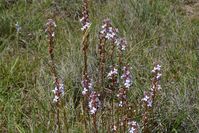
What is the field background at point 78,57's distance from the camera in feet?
10.3

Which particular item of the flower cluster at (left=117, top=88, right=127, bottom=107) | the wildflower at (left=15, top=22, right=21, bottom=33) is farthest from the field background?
the flower cluster at (left=117, top=88, right=127, bottom=107)

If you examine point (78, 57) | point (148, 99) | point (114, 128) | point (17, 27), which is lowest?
point (114, 128)

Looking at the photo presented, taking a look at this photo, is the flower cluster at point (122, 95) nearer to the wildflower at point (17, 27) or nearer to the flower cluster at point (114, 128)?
the flower cluster at point (114, 128)

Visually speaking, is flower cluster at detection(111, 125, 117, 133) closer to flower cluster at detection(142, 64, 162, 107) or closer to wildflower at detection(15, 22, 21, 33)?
flower cluster at detection(142, 64, 162, 107)

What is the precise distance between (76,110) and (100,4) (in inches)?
81.2

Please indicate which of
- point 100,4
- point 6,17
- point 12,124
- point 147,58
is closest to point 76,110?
point 12,124

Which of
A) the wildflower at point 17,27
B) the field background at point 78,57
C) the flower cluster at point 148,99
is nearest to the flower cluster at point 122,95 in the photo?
the flower cluster at point 148,99

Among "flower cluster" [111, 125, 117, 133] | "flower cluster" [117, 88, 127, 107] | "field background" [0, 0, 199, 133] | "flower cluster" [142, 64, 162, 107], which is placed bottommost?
"flower cluster" [111, 125, 117, 133]

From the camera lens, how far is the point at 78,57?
3.82m

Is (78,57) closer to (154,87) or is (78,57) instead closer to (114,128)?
(114,128)

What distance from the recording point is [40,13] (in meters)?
4.82

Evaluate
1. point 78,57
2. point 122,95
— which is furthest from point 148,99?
point 78,57

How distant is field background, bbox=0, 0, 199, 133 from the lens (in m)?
3.15

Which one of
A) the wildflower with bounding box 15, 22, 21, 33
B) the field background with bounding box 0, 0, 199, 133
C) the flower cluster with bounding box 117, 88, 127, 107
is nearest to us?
the flower cluster with bounding box 117, 88, 127, 107
